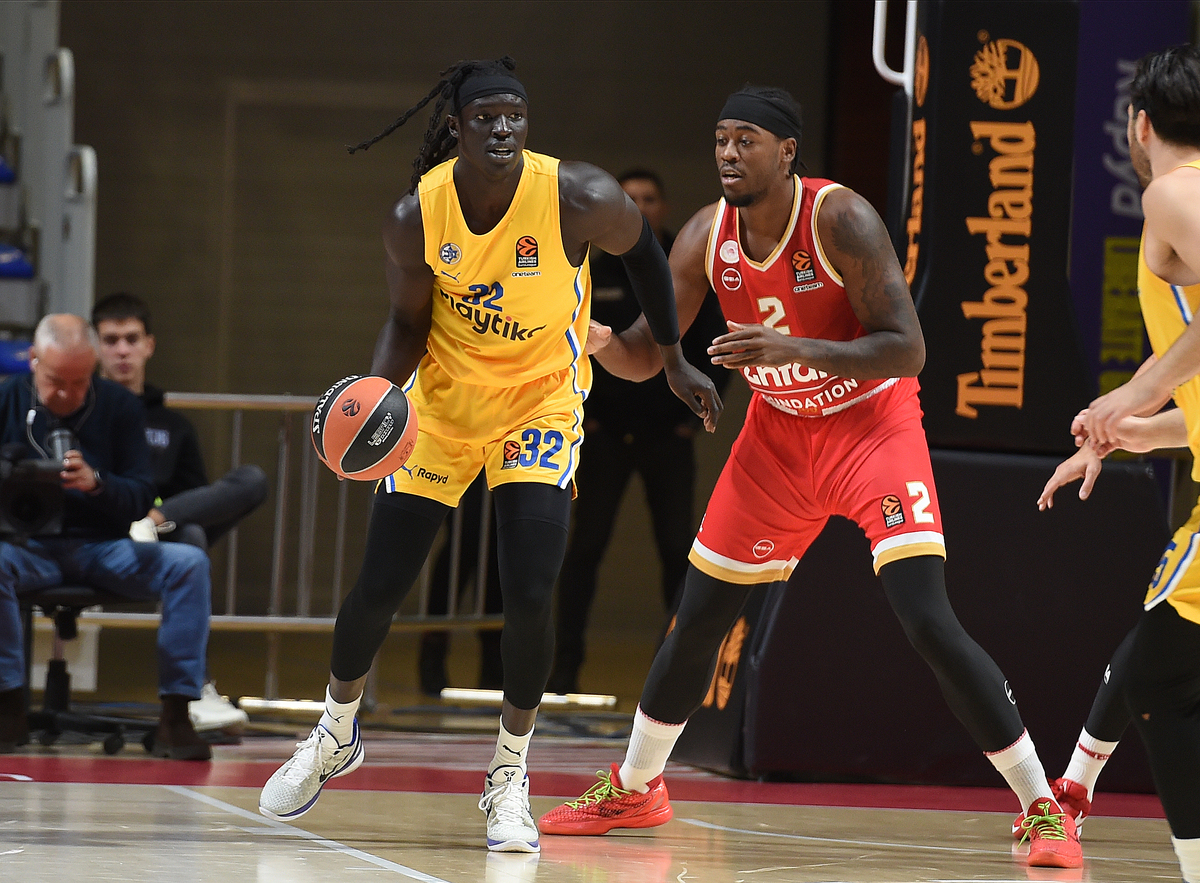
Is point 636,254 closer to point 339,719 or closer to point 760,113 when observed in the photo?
point 760,113

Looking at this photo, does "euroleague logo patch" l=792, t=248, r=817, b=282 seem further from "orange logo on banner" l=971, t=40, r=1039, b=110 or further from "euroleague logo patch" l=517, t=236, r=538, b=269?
"orange logo on banner" l=971, t=40, r=1039, b=110

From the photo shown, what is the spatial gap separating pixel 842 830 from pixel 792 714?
45.9 inches

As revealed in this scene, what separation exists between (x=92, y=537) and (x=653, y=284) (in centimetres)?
280

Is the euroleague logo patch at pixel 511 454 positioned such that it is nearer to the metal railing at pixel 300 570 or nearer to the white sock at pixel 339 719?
the white sock at pixel 339 719

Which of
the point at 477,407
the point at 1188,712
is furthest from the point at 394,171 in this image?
the point at 1188,712

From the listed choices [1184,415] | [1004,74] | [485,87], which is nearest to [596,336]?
[485,87]

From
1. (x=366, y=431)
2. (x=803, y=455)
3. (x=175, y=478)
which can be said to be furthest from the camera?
(x=175, y=478)

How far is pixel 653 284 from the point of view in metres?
4.41

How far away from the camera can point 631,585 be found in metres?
13.1

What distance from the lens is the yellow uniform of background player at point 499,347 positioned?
4.11m

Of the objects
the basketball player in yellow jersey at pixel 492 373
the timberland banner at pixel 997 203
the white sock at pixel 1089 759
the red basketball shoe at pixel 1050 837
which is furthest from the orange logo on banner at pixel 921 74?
the red basketball shoe at pixel 1050 837

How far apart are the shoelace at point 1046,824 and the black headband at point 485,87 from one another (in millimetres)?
2338

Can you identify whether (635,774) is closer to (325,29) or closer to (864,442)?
(864,442)

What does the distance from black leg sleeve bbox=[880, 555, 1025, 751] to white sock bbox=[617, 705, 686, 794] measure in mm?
770
